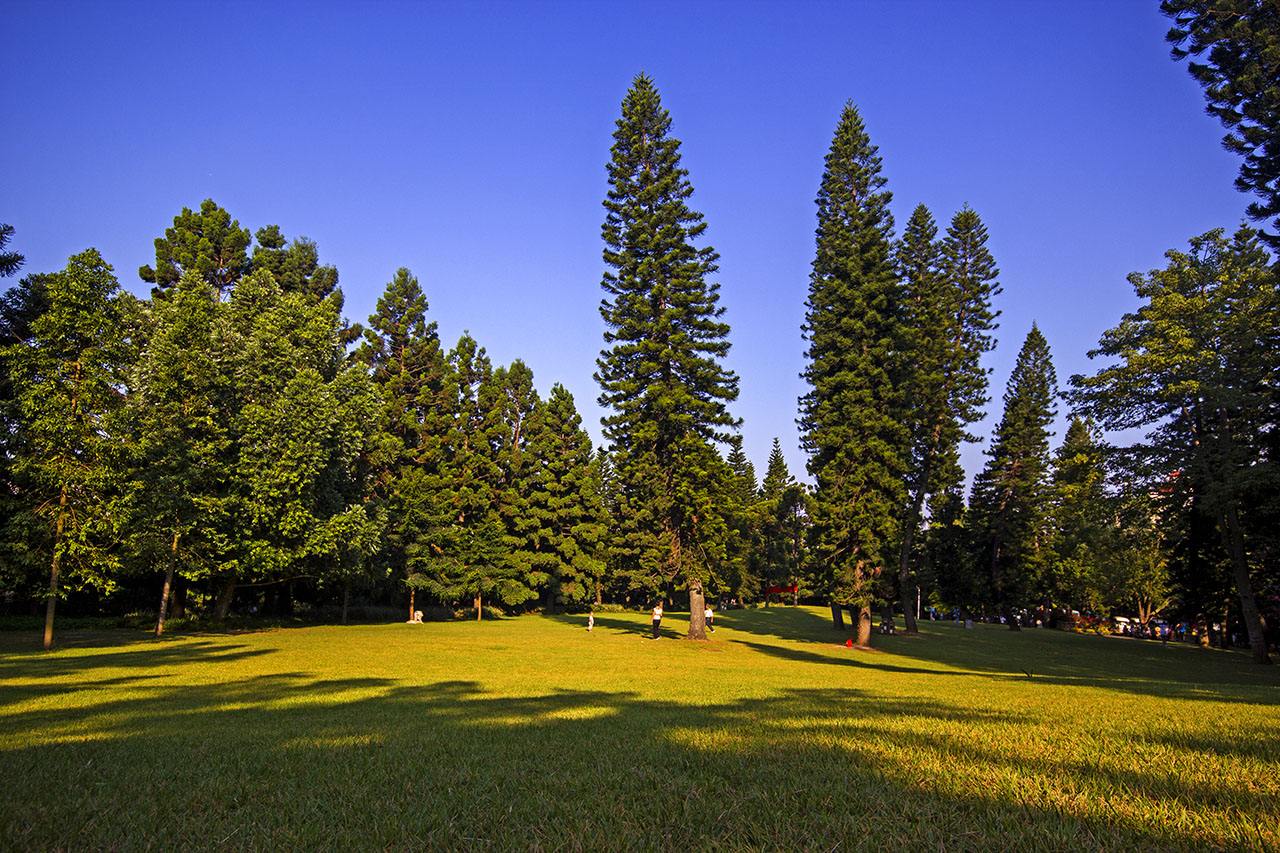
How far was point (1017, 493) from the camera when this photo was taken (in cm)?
5225

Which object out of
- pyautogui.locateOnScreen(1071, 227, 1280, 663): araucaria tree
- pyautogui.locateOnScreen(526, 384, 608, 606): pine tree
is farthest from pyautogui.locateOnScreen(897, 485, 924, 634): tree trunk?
pyautogui.locateOnScreen(526, 384, 608, 606): pine tree

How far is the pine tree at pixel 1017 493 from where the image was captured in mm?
51812

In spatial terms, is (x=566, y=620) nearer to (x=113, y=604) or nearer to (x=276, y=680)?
(x=113, y=604)

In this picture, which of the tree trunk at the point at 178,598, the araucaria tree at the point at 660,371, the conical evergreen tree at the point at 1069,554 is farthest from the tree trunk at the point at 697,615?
the conical evergreen tree at the point at 1069,554

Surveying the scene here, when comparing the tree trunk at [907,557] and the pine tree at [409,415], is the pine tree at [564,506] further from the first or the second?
the tree trunk at [907,557]

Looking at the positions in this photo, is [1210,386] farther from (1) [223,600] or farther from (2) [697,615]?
(1) [223,600]

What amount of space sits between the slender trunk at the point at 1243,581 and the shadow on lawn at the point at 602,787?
2951cm

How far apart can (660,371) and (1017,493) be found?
34596 millimetres

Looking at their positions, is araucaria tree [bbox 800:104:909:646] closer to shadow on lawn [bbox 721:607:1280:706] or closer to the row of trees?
the row of trees

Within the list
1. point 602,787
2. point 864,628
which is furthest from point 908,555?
point 602,787

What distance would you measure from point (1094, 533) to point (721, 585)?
18290 millimetres

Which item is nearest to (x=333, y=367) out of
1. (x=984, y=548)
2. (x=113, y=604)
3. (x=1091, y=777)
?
(x=113, y=604)

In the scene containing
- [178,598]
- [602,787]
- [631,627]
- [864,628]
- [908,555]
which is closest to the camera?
[602,787]

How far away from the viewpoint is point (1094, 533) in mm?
32312
